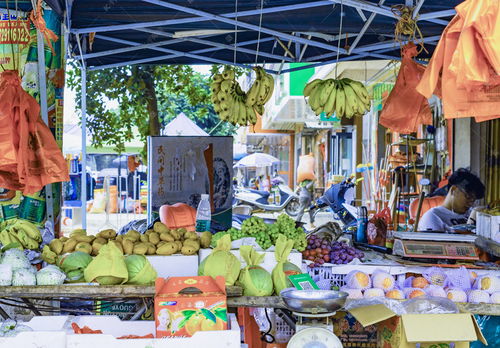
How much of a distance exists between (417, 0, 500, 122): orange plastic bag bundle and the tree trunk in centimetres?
739

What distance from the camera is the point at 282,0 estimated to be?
554cm

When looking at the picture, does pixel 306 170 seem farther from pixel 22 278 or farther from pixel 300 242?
pixel 22 278

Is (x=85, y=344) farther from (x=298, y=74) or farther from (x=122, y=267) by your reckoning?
(x=298, y=74)

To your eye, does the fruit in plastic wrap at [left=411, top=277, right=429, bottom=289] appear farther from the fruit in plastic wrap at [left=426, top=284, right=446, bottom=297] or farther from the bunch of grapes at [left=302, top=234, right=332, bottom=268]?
the bunch of grapes at [left=302, top=234, right=332, bottom=268]

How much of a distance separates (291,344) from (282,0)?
139 inches

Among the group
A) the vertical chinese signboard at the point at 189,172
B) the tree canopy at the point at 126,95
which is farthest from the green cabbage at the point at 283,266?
the tree canopy at the point at 126,95

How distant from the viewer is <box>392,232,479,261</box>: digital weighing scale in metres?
4.55

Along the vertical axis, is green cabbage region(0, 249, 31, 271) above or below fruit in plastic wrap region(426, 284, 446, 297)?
above

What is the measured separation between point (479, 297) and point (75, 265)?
2475 mm

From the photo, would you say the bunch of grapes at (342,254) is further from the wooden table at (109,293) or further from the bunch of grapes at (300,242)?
the wooden table at (109,293)

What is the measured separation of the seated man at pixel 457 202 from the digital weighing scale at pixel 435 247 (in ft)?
5.38

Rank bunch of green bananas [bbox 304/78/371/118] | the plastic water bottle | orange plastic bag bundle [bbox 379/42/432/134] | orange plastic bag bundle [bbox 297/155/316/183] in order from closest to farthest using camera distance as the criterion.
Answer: orange plastic bag bundle [bbox 379/42/432/134]
the plastic water bottle
bunch of green bananas [bbox 304/78/371/118]
orange plastic bag bundle [bbox 297/155/316/183]

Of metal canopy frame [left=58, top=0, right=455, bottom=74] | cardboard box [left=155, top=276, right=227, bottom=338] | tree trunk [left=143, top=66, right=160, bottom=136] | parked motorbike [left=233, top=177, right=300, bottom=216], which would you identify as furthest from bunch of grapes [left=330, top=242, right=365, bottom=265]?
parked motorbike [left=233, top=177, right=300, bottom=216]

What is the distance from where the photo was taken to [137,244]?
4.20 metres
